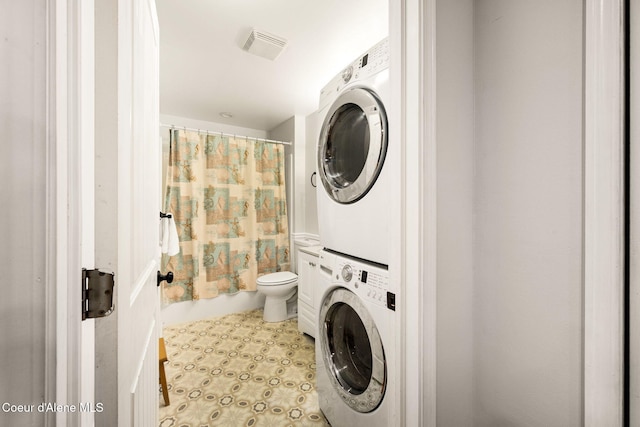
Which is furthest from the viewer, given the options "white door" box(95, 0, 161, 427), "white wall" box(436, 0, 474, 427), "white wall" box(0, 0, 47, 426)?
"white wall" box(436, 0, 474, 427)

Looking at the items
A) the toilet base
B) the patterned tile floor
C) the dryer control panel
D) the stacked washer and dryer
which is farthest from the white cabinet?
the dryer control panel

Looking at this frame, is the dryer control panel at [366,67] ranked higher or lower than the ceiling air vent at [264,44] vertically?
lower

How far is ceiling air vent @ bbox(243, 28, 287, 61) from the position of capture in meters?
1.62

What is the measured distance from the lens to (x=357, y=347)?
1230 millimetres

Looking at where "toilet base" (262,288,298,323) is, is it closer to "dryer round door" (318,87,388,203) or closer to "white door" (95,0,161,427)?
"dryer round door" (318,87,388,203)

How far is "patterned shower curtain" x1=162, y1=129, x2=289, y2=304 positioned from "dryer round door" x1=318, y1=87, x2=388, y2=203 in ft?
5.82

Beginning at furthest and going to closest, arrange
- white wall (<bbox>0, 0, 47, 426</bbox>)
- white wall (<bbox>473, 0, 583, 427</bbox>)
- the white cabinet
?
the white cabinet < white wall (<bbox>473, 0, 583, 427</bbox>) < white wall (<bbox>0, 0, 47, 426</bbox>)

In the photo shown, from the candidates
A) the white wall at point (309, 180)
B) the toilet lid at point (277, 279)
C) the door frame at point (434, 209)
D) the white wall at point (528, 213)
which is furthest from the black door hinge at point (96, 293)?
the white wall at point (309, 180)

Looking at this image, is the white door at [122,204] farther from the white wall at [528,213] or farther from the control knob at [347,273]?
the white wall at [528,213]

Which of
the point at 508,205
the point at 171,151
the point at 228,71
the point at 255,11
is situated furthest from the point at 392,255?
the point at 171,151

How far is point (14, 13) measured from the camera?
14.0 inches

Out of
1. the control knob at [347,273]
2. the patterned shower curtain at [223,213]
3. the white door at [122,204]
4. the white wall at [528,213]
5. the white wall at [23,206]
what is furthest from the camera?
the patterned shower curtain at [223,213]

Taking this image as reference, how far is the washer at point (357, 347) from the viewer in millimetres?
978

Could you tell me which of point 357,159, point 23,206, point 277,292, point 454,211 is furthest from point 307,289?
point 23,206
